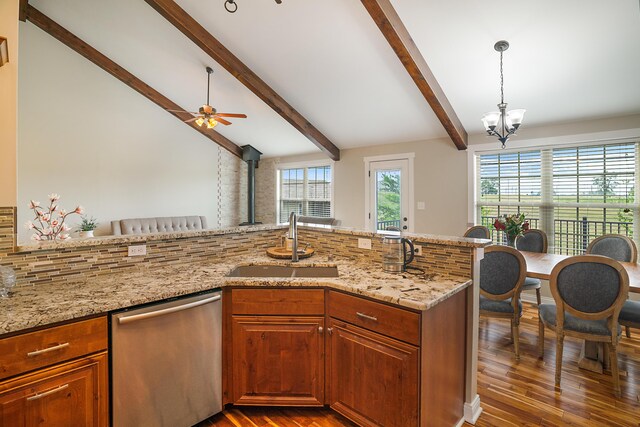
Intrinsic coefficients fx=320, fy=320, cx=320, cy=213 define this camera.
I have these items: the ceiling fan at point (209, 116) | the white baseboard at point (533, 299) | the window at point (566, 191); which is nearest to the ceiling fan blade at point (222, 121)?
the ceiling fan at point (209, 116)

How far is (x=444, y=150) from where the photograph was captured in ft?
15.5

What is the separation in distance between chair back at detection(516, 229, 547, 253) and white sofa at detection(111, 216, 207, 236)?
4.28 meters

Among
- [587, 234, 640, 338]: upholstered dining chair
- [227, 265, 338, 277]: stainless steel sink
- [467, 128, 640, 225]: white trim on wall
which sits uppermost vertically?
[467, 128, 640, 225]: white trim on wall

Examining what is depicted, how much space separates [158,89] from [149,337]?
17.3 feet

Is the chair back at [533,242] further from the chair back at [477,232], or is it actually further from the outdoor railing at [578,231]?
the outdoor railing at [578,231]

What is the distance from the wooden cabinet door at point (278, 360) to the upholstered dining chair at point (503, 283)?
64.5 inches

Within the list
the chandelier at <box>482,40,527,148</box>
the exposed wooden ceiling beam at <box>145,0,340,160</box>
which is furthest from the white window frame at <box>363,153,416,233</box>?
the chandelier at <box>482,40,527,148</box>

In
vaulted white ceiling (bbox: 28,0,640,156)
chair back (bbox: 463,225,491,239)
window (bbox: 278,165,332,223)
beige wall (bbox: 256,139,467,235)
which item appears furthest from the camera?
window (bbox: 278,165,332,223)

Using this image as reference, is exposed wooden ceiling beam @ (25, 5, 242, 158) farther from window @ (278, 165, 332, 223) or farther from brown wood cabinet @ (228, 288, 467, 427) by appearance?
brown wood cabinet @ (228, 288, 467, 427)

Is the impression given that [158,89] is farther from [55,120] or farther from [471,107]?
[471,107]

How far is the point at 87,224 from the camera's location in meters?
4.84

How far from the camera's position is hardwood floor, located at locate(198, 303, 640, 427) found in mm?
1931

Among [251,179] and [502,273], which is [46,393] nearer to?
[502,273]

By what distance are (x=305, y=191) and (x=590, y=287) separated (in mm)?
5164
